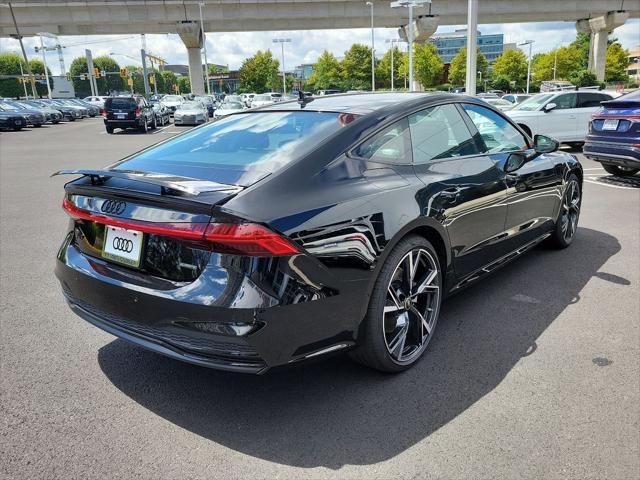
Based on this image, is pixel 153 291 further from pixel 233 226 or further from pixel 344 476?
pixel 344 476

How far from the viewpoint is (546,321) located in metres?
3.80

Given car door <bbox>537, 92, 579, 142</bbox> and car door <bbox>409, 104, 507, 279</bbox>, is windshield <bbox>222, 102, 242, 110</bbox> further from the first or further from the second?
car door <bbox>409, 104, 507, 279</bbox>

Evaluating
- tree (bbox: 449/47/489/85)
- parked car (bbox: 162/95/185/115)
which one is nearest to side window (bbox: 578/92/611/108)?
parked car (bbox: 162/95/185/115)

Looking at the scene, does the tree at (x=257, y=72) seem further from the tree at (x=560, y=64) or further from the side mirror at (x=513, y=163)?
the side mirror at (x=513, y=163)

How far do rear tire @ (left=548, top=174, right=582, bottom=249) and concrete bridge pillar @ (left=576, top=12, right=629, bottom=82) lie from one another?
5055 cm

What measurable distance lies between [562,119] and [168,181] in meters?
14.1

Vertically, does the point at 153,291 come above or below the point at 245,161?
below

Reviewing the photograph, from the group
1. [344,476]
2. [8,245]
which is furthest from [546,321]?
[8,245]

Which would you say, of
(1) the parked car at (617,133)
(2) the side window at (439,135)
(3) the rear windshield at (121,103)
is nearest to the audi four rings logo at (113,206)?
(2) the side window at (439,135)

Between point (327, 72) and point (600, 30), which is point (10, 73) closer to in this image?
point (327, 72)

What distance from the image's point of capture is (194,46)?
164ft

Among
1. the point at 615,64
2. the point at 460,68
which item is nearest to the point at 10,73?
the point at 460,68

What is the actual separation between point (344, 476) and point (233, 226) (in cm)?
118

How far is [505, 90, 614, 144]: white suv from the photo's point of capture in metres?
14.2
